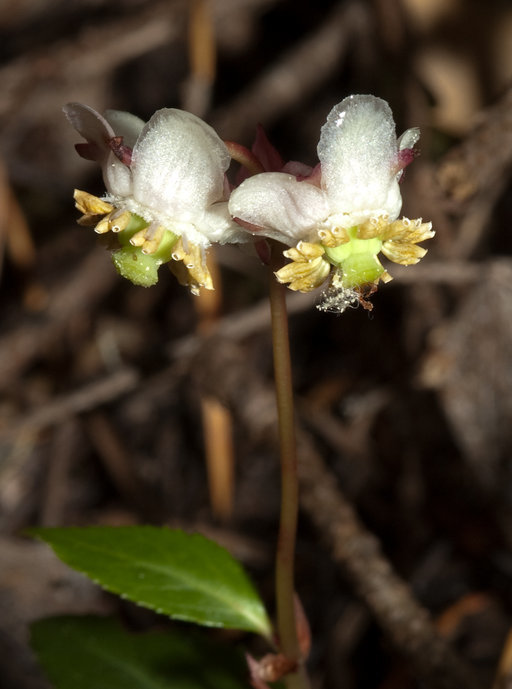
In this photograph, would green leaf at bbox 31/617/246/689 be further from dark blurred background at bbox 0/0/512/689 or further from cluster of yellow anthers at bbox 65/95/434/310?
cluster of yellow anthers at bbox 65/95/434/310

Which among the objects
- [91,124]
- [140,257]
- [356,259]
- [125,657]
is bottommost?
[125,657]

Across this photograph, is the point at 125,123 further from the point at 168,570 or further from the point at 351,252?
the point at 168,570

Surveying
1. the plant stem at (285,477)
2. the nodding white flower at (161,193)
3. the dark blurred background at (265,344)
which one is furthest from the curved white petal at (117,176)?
the dark blurred background at (265,344)

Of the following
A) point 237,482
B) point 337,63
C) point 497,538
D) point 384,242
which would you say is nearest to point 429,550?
point 497,538

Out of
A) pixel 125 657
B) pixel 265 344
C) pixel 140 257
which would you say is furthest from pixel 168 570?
pixel 265 344

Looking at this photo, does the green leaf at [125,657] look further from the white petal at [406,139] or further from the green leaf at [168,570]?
the white petal at [406,139]

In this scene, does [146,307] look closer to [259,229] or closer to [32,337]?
[32,337]
